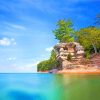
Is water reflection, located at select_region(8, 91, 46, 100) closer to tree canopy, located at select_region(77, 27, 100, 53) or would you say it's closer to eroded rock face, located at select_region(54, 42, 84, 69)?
eroded rock face, located at select_region(54, 42, 84, 69)

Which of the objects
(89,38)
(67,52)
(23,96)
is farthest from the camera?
(89,38)

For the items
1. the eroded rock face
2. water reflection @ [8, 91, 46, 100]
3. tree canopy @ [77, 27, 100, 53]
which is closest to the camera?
water reflection @ [8, 91, 46, 100]

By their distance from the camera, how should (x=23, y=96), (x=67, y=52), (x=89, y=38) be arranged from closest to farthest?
1. (x=23, y=96)
2. (x=67, y=52)
3. (x=89, y=38)

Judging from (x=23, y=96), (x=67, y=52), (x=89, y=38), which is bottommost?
(x=23, y=96)

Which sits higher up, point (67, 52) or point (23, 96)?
point (67, 52)

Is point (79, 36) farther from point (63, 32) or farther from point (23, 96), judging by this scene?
point (23, 96)

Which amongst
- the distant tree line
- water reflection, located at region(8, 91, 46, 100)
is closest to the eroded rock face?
the distant tree line

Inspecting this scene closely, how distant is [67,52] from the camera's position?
85.4ft

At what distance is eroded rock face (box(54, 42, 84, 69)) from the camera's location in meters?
24.4

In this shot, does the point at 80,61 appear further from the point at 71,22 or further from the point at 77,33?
the point at 71,22

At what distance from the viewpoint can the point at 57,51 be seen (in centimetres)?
2698

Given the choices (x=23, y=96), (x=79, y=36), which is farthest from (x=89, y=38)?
(x=23, y=96)

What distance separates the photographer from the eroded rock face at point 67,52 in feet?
80.2

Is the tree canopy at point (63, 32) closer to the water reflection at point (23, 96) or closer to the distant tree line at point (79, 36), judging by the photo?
the distant tree line at point (79, 36)
